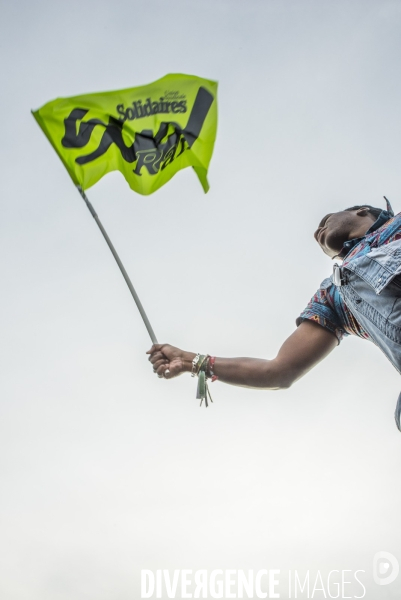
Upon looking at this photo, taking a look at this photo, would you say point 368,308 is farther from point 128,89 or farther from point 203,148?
point 128,89

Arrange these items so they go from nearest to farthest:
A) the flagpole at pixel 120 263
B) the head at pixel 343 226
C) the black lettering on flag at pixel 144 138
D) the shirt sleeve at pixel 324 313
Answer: the shirt sleeve at pixel 324 313 → the flagpole at pixel 120 263 → the head at pixel 343 226 → the black lettering on flag at pixel 144 138

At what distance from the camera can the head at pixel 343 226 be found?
15.6ft

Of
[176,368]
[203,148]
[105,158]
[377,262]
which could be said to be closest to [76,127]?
[105,158]

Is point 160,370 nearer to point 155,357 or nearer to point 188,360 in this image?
point 155,357

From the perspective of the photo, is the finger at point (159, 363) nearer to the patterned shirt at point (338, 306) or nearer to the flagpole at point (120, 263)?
the flagpole at point (120, 263)

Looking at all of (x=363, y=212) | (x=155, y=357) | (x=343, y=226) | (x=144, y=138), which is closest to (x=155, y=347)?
(x=155, y=357)

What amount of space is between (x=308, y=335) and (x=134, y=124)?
2859 millimetres

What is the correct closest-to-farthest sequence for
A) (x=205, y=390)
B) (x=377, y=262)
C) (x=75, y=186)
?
(x=377, y=262) < (x=205, y=390) < (x=75, y=186)

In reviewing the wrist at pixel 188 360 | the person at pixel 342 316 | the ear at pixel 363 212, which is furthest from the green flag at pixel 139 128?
the wrist at pixel 188 360

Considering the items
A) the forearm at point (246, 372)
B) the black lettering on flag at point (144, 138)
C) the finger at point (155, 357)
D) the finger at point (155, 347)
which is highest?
the black lettering on flag at point (144, 138)

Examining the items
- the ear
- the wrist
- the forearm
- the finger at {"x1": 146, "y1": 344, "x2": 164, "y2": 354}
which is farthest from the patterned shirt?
the finger at {"x1": 146, "y1": 344, "x2": 164, "y2": 354}

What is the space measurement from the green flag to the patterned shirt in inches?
73.0

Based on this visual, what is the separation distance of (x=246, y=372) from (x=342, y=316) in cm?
90

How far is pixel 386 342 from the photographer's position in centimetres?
371
